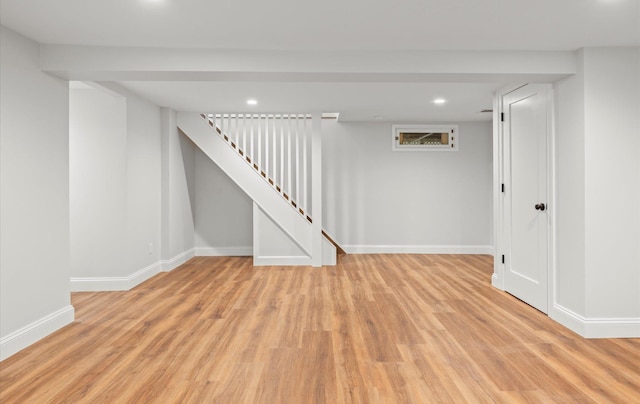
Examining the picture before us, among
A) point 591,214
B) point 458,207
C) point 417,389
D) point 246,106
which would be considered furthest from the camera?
point 458,207

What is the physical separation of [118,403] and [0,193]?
166 cm

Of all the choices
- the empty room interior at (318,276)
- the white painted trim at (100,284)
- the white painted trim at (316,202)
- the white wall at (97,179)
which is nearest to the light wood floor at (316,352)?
the empty room interior at (318,276)

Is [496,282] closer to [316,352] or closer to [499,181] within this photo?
[499,181]

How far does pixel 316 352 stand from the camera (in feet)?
8.83

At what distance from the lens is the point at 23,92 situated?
2.82 meters

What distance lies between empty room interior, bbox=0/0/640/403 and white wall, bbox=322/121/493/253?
1766 mm

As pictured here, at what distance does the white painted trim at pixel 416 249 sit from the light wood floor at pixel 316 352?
2.37 meters

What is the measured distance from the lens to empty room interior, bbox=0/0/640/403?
7.78ft

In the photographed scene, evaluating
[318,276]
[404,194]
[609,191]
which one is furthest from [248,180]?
[609,191]

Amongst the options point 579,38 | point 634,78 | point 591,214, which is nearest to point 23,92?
point 579,38

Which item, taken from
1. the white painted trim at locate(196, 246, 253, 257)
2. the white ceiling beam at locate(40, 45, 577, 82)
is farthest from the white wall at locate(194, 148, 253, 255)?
the white ceiling beam at locate(40, 45, 577, 82)

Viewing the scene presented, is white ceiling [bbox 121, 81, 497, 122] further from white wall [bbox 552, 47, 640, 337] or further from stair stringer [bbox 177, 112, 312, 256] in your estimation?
white wall [bbox 552, 47, 640, 337]

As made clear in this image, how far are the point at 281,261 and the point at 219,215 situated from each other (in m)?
1.64

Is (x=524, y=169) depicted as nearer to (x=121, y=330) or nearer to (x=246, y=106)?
(x=246, y=106)
